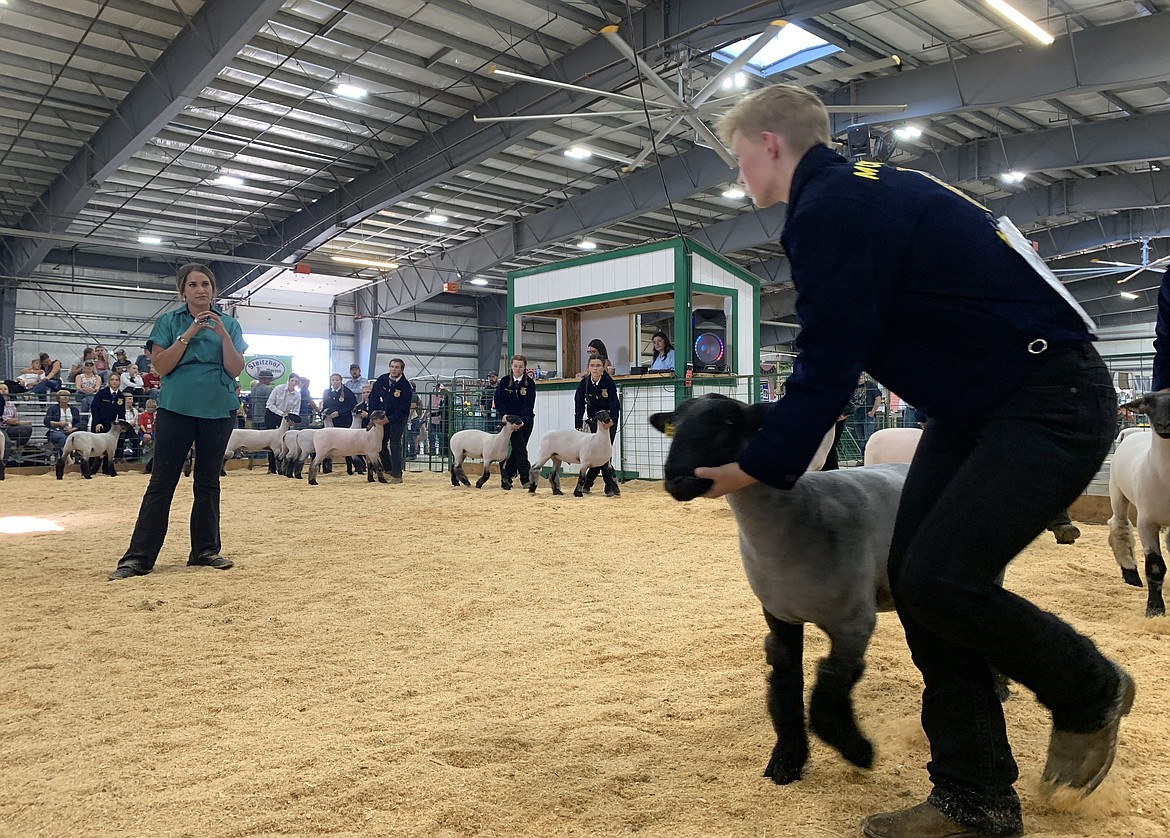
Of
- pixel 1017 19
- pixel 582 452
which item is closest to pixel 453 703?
pixel 1017 19

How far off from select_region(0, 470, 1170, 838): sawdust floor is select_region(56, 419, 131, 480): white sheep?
29.2 feet

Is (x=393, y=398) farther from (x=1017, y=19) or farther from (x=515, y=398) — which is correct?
(x=1017, y=19)

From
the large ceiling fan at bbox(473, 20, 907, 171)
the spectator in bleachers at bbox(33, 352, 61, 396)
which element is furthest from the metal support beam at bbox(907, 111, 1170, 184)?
the spectator in bleachers at bbox(33, 352, 61, 396)

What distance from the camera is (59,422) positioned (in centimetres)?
1454

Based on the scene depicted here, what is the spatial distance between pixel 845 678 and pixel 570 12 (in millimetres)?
11726

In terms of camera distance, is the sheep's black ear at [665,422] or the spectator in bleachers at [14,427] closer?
the sheep's black ear at [665,422]

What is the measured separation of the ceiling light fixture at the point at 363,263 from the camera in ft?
83.3

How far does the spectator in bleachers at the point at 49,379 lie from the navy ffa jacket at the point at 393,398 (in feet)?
22.4

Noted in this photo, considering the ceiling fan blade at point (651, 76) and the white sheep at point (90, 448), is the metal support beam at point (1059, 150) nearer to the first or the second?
the ceiling fan blade at point (651, 76)

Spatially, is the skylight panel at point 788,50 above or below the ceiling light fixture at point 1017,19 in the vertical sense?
above

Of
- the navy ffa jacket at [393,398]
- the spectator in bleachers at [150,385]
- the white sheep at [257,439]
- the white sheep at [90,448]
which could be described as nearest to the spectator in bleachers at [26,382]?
the spectator in bleachers at [150,385]

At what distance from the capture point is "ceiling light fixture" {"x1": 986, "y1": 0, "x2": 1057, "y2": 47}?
6.79 m

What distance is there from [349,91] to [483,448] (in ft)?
22.2

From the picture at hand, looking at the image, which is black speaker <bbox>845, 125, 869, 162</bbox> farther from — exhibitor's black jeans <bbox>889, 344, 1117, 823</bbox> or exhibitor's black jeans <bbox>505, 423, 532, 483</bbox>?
exhibitor's black jeans <bbox>889, 344, 1117, 823</bbox>
